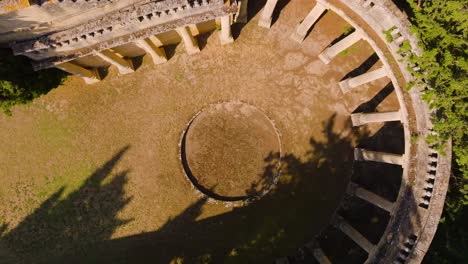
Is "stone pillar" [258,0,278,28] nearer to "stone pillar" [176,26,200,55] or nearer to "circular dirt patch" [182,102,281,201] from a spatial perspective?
"stone pillar" [176,26,200,55]

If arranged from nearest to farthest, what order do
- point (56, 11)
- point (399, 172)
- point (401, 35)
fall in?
point (56, 11) < point (401, 35) < point (399, 172)

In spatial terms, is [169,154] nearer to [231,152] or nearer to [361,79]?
[231,152]

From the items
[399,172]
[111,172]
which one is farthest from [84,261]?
[399,172]

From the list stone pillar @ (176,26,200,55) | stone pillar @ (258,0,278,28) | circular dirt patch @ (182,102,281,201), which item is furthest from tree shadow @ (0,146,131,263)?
stone pillar @ (258,0,278,28)

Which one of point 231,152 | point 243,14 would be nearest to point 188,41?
point 243,14

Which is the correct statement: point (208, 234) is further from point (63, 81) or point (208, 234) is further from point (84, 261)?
point (63, 81)

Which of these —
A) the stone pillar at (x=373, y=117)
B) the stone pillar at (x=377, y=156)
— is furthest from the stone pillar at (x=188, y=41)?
the stone pillar at (x=377, y=156)
